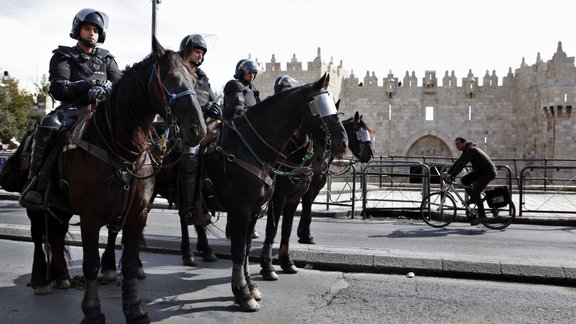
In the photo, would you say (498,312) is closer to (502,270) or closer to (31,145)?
(502,270)

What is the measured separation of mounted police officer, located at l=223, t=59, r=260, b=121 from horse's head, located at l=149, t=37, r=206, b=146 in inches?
76.7

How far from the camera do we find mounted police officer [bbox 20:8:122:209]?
470cm

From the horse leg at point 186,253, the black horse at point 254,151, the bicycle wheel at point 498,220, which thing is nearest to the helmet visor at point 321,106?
the black horse at point 254,151

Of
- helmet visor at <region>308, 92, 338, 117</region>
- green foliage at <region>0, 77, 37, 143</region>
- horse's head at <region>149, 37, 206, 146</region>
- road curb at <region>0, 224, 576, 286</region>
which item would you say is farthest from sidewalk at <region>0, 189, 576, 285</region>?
green foliage at <region>0, 77, 37, 143</region>

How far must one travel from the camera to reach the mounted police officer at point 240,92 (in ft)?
20.8

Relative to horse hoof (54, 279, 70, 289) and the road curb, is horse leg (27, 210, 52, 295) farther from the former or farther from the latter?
the road curb

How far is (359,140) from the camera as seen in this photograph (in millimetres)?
9023

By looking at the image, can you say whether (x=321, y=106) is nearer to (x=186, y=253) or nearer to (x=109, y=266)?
(x=109, y=266)

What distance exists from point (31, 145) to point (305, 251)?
12.0 feet

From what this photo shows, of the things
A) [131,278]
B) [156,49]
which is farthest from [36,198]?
[156,49]

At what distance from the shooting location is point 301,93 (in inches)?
209

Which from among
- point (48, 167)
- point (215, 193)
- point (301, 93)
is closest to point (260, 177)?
point (215, 193)

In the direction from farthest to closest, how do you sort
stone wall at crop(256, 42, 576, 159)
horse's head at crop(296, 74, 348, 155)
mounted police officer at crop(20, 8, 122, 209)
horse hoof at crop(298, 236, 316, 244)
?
stone wall at crop(256, 42, 576, 159) < horse hoof at crop(298, 236, 316, 244) < horse's head at crop(296, 74, 348, 155) < mounted police officer at crop(20, 8, 122, 209)

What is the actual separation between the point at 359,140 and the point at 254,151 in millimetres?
4029
